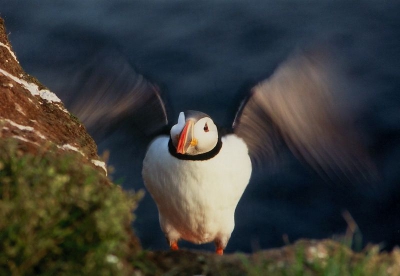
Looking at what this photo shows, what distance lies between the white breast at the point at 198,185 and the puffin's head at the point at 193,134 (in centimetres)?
14

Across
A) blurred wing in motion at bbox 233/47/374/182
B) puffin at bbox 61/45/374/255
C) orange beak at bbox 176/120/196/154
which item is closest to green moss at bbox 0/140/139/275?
orange beak at bbox 176/120/196/154

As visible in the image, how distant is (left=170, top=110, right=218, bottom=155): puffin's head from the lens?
5980mm

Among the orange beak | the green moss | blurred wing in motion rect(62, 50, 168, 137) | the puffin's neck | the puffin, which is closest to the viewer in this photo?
the green moss

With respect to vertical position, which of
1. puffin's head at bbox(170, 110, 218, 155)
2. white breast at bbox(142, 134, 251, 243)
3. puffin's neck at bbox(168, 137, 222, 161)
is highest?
puffin's head at bbox(170, 110, 218, 155)

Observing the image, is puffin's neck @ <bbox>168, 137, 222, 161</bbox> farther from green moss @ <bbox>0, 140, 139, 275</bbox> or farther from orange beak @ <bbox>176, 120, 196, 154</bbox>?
green moss @ <bbox>0, 140, 139, 275</bbox>

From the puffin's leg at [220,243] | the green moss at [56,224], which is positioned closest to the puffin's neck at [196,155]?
the puffin's leg at [220,243]

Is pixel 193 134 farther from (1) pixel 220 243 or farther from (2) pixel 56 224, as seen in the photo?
(2) pixel 56 224

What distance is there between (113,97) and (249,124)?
1.26m

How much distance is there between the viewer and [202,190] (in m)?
6.29

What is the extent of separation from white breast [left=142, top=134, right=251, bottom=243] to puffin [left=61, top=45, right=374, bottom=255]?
0.01 metres

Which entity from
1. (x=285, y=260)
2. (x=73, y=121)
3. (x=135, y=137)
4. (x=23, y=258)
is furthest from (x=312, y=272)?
(x=135, y=137)

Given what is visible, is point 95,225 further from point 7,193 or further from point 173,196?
point 173,196

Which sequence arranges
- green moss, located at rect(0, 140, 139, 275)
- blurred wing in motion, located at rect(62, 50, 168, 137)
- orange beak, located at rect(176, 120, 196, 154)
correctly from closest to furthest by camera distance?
green moss, located at rect(0, 140, 139, 275)
orange beak, located at rect(176, 120, 196, 154)
blurred wing in motion, located at rect(62, 50, 168, 137)

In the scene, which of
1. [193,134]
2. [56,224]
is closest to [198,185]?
[193,134]
